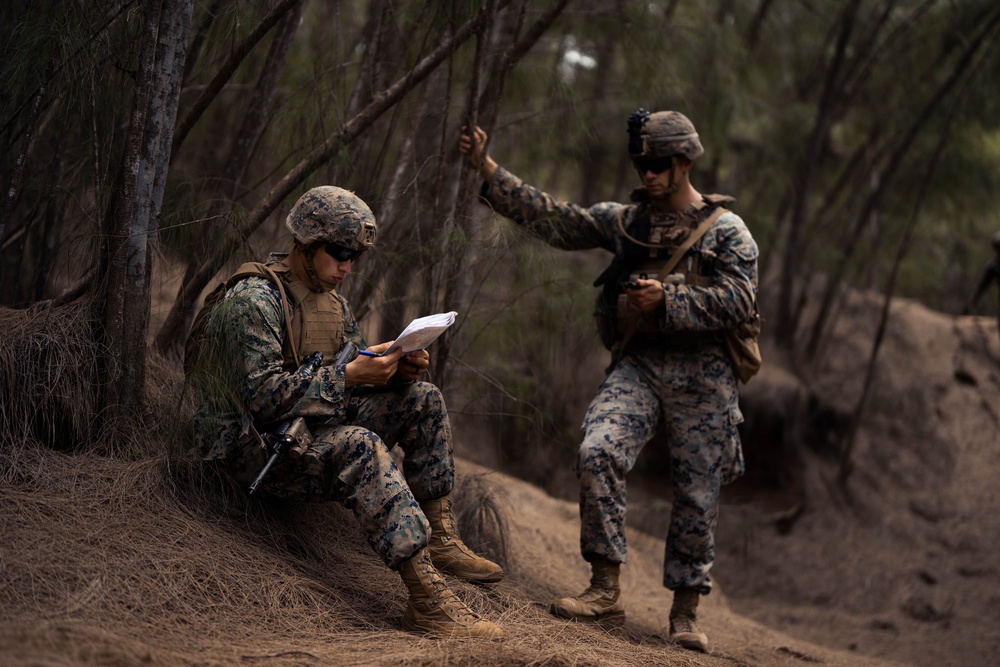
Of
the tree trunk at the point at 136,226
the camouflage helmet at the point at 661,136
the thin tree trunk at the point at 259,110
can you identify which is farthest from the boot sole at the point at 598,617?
the thin tree trunk at the point at 259,110

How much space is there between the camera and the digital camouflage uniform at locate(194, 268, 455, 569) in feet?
11.5

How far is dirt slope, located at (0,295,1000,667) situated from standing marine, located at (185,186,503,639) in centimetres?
23

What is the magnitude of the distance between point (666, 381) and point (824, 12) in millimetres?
6488

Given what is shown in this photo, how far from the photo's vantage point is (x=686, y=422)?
4535 millimetres

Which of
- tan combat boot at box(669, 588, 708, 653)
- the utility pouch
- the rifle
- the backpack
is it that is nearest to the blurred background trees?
the backpack

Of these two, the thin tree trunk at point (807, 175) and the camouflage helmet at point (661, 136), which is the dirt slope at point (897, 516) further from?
the camouflage helmet at point (661, 136)

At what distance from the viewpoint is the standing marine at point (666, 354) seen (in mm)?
4289

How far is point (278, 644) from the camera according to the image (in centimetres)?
322

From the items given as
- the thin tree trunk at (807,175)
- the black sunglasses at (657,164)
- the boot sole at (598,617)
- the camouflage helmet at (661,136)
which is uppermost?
the thin tree trunk at (807,175)

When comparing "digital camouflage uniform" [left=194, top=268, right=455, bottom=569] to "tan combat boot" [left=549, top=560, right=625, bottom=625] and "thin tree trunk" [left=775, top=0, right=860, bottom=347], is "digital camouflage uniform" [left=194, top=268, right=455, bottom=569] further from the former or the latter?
"thin tree trunk" [left=775, top=0, right=860, bottom=347]

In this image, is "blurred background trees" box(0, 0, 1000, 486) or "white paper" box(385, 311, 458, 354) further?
"blurred background trees" box(0, 0, 1000, 486)

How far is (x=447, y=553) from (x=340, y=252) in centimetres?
121

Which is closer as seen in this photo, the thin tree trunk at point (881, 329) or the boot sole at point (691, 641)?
the boot sole at point (691, 641)

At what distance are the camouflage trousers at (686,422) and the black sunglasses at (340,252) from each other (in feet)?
4.16
